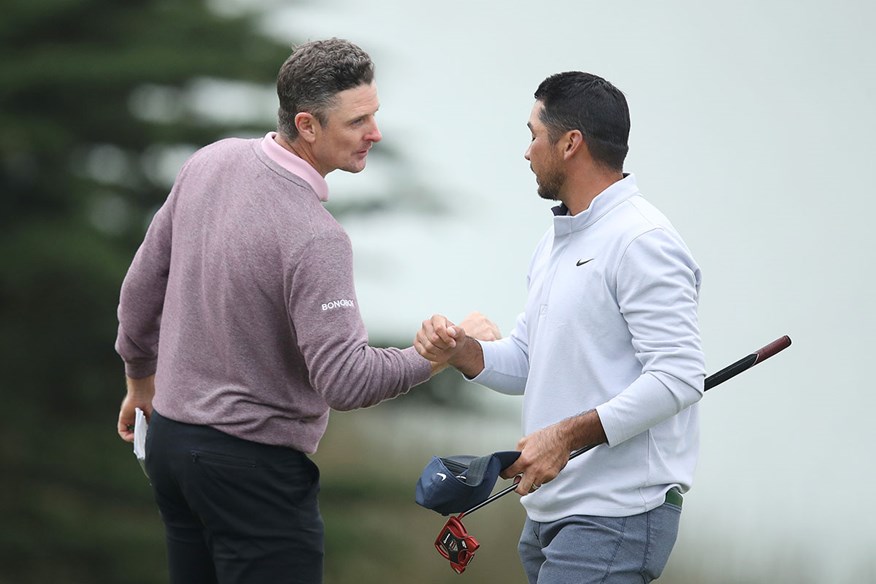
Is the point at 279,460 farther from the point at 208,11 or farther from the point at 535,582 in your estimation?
the point at 208,11

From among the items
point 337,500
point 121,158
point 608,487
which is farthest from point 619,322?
point 121,158

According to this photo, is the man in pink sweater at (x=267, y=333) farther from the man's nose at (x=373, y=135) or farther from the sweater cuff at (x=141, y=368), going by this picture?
the sweater cuff at (x=141, y=368)

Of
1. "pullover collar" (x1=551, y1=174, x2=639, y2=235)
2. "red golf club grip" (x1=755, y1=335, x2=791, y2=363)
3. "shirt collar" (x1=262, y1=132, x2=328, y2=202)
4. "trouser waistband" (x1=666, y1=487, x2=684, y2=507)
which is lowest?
"trouser waistband" (x1=666, y1=487, x2=684, y2=507)

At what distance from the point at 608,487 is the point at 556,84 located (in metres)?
0.79

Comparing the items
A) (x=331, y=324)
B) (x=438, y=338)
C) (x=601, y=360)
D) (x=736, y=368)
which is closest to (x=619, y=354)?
(x=601, y=360)

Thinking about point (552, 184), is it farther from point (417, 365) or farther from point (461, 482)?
point (461, 482)

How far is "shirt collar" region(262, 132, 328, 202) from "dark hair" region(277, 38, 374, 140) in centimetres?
5

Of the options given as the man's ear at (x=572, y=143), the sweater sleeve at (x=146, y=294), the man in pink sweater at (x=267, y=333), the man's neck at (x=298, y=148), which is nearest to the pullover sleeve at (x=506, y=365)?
the man in pink sweater at (x=267, y=333)

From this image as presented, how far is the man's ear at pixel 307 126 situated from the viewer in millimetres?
2662

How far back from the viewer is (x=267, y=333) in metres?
2.62

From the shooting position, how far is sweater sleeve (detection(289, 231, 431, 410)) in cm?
253

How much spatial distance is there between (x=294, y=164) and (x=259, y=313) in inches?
Answer: 12.3

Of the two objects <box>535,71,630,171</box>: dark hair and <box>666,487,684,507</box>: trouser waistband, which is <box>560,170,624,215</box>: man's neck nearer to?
<box>535,71,630,171</box>: dark hair

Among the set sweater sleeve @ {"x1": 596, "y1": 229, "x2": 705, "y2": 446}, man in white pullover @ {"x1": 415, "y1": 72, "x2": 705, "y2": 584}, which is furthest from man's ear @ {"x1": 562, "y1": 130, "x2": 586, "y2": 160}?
sweater sleeve @ {"x1": 596, "y1": 229, "x2": 705, "y2": 446}
